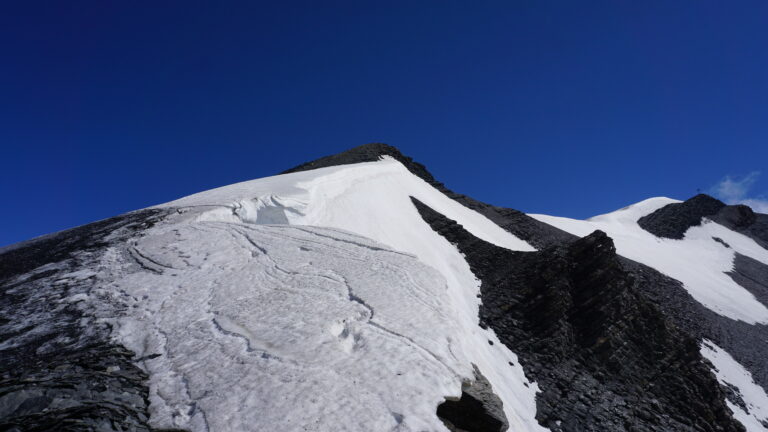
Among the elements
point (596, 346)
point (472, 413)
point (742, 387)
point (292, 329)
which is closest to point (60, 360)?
point (292, 329)

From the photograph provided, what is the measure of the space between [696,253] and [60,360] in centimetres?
5597

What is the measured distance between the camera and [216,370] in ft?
A: 20.8

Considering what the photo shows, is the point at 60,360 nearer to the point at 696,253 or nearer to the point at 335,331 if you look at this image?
the point at 335,331

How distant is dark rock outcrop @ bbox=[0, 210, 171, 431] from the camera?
16.3 ft

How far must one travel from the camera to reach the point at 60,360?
6301 millimetres

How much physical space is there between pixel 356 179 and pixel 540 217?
2948 centimetres

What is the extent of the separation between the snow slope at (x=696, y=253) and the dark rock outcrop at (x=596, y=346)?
20.6 meters

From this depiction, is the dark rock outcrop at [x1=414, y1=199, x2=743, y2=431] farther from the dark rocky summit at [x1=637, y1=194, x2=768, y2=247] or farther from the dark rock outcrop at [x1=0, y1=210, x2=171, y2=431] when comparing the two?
the dark rocky summit at [x1=637, y1=194, x2=768, y2=247]

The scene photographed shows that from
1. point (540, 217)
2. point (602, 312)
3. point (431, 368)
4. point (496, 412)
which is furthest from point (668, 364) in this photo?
point (540, 217)

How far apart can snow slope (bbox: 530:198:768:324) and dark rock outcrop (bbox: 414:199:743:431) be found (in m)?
20.6

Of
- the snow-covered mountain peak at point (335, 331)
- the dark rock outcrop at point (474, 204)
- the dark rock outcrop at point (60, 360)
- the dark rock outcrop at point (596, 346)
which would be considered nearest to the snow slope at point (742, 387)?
the snow-covered mountain peak at point (335, 331)

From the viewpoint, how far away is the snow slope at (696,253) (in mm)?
30797

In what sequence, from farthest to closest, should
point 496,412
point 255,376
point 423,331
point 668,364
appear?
point 668,364, point 423,331, point 496,412, point 255,376

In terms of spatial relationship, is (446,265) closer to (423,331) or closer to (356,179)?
(423,331)
